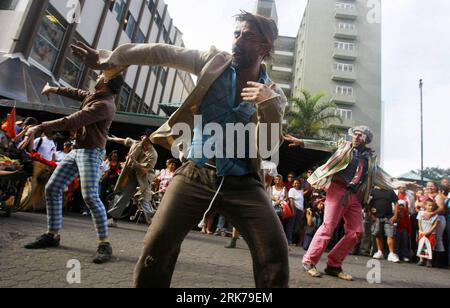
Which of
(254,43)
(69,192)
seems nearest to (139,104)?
(69,192)

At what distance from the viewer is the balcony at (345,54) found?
44.7 meters

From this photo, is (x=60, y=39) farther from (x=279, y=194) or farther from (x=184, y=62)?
(x=184, y=62)

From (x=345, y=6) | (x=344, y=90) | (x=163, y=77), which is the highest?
(x=345, y=6)

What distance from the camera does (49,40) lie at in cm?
1502

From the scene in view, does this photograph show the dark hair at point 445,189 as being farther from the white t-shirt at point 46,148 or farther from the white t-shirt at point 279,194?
the white t-shirt at point 46,148

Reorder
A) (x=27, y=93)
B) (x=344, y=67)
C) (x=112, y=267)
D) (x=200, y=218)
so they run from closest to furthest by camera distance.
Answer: (x=200, y=218)
(x=112, y=267)
(x=27, y=93)
(x=344, y=67)

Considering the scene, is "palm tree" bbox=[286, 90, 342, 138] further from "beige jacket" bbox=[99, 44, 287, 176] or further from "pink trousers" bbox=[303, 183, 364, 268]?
"beige jacket" bbox=[99, 44, 287, 176]

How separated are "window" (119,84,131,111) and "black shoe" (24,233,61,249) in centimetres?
1957

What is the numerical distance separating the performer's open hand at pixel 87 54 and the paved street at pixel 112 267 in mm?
1883

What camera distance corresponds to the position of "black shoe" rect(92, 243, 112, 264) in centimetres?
360

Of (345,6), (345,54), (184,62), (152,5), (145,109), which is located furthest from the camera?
(345,6)

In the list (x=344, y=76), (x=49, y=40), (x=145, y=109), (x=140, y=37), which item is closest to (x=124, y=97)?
(x=145, y=109)

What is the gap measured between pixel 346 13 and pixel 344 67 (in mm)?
8632
